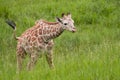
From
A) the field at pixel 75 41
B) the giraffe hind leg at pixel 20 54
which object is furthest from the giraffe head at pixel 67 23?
the giraffe hind leg at pixel 20 54

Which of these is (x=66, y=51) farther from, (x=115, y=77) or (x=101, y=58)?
(x=115, y=77)

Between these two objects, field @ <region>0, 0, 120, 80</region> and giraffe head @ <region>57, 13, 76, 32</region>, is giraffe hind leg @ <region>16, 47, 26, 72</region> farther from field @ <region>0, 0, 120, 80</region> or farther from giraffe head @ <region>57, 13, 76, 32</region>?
giraffe head @ <region>57, 13, 76, 32</region>

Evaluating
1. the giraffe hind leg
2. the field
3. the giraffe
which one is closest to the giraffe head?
the giraffe

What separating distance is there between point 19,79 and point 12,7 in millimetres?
10717

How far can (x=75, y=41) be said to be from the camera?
579 inches

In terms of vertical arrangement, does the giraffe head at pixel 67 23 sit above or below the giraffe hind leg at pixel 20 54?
above

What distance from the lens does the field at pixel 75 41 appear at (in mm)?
8492

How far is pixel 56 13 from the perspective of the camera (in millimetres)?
17688

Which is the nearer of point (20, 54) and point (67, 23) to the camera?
point (67, 23)

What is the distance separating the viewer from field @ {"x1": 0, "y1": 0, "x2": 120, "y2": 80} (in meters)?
8.49

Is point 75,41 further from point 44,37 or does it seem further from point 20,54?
point 44,37

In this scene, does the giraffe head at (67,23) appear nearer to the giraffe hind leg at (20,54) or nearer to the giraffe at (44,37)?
the giraffe at (44,37)

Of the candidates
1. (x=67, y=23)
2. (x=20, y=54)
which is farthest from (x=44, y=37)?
(x=20, y=54)

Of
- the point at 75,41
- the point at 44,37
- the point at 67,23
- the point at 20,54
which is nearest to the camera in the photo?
the point at 67,23
